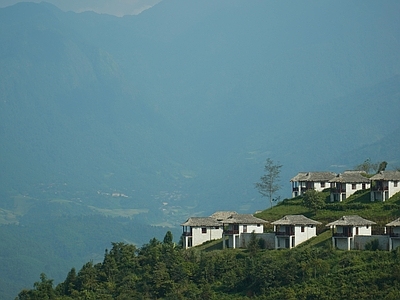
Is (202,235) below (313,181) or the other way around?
below

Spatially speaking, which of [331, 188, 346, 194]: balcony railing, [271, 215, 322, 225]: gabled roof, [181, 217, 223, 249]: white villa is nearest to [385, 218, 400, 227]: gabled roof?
[271, 215, 322, 225]: gabled roof

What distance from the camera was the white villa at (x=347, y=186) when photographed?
111 m

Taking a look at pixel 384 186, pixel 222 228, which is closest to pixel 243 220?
pixel 222 228

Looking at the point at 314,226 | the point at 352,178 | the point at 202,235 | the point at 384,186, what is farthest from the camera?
the point at 352,178

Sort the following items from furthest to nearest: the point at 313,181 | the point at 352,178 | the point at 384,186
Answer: the point at 313,181 → the point at 352,178 → the point at 384,186

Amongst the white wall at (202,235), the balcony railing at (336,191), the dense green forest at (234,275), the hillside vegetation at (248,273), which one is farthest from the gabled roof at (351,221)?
the white wall at (202,235)

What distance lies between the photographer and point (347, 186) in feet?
367

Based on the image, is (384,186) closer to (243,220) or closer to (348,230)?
(243,220)

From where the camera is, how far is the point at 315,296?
80.3m

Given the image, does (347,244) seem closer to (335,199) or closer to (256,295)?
(256,295)

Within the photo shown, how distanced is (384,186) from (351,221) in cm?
1466

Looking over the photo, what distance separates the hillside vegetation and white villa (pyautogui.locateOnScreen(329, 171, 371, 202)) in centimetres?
394

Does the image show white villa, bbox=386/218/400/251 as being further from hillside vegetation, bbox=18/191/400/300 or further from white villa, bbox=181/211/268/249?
white villa, bbox=181/211/268/249

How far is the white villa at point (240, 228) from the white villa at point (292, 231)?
4383mm
